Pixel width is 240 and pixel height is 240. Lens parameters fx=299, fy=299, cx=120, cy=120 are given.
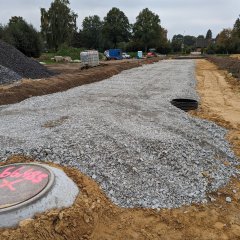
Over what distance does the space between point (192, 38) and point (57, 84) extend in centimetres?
13804

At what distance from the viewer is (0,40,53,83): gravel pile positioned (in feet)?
64.6

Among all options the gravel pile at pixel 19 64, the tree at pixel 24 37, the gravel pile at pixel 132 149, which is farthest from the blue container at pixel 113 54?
the gravel pile at pixel 132 149

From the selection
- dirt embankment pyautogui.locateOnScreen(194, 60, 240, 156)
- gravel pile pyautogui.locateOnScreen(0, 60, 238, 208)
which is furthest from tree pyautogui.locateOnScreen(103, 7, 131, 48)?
gravel pile pyautogui.locateOnScreen(0, 60, 238, 208)

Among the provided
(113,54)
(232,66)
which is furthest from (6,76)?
(113,54)

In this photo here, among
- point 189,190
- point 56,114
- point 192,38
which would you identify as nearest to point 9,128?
point 56,114

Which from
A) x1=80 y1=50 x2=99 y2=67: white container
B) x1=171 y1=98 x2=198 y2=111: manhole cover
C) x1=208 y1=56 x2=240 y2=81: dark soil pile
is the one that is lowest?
x1=208 y1=56 x2=240 y2=81: dark soil pile

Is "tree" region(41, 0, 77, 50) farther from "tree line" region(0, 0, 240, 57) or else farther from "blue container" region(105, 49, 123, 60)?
"blue container" region(105, 49, 123, 60)

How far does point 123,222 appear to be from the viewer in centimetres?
489

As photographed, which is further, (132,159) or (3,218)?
(132,159)

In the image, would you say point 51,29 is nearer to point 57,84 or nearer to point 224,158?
point 57,84

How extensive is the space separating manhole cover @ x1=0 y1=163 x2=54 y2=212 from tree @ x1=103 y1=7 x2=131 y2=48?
81.9 m

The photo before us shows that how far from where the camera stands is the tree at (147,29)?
8362cm

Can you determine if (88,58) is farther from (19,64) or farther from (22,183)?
(22,183)

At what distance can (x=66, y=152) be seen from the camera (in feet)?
21.0
